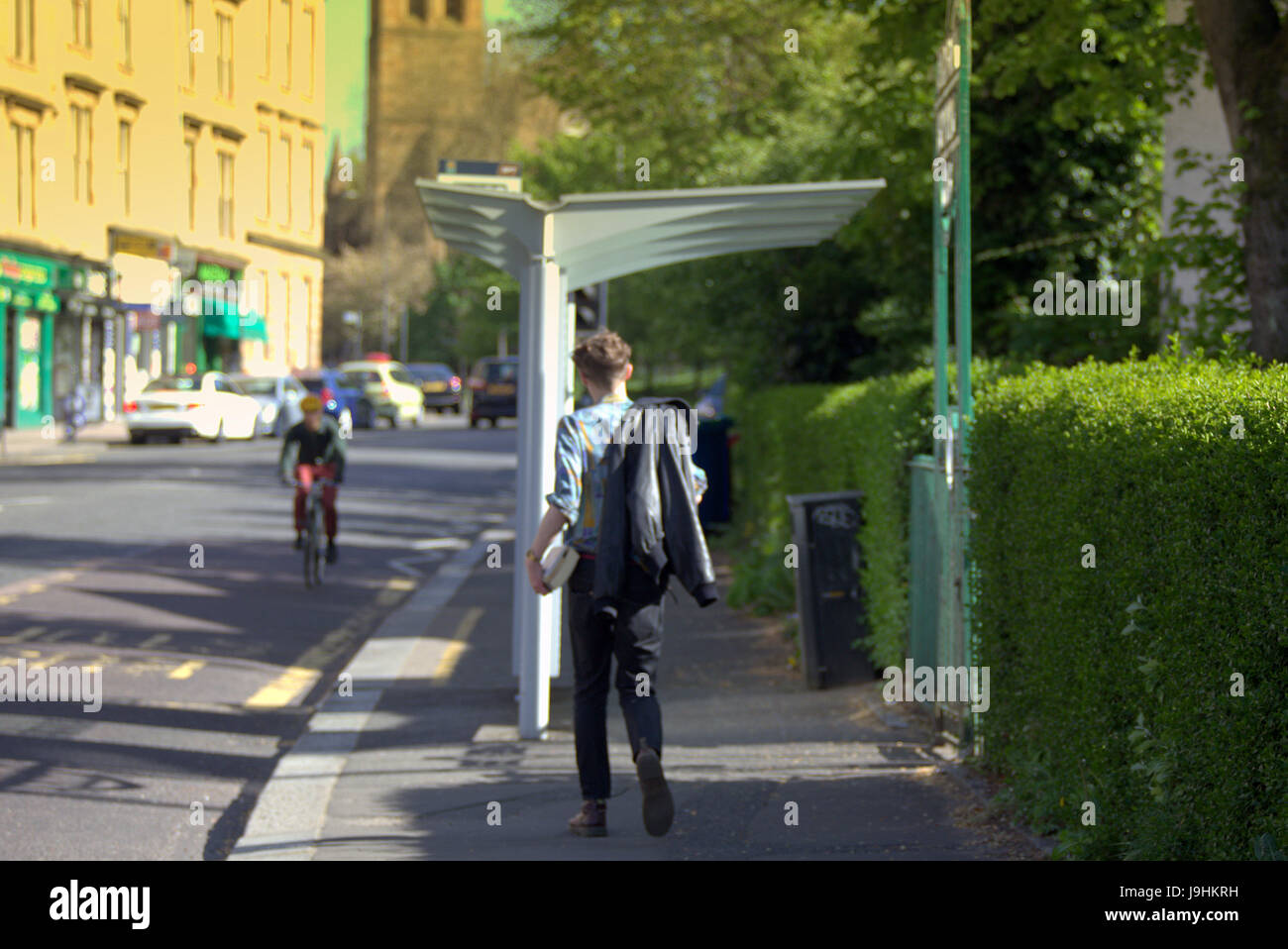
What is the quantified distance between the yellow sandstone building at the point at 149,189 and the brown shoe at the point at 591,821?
3201cm

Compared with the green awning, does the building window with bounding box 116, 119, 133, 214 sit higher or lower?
higher

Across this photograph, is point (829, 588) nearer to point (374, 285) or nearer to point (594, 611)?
point (594, 611)

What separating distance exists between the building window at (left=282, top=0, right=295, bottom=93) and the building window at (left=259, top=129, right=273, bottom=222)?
5.54 ft

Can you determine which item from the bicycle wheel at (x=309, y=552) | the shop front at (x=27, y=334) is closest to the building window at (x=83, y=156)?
the shop front at (x=27, y=334)

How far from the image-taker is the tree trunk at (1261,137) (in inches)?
356

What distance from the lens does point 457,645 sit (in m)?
11.5

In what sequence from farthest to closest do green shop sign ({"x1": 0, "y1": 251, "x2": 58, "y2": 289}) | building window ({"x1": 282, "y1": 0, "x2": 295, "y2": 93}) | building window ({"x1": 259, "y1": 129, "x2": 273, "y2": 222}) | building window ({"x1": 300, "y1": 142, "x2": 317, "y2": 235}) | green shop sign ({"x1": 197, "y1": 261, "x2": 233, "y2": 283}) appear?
building window ({"x1": 300, "y1": 142, "x2": 317, "y2": 235}) < building window ({"x1": 259, "y1": 129, "x2": 273, "y2": 222}) < green shop sign ({"x1": 197, "y1": 261, "x2": 233, "y2": 283}) < building window ({"x1": 282, "y1": 0, "x2": 295, "y2": 93}) < green shop sign ({"x1": 0, "y1": 251, "x2": 58, "y2": 289})

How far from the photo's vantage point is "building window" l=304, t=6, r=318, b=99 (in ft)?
169

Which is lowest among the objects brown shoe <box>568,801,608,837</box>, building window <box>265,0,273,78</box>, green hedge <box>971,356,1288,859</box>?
brown shoe <box>568,801,608,837</box>

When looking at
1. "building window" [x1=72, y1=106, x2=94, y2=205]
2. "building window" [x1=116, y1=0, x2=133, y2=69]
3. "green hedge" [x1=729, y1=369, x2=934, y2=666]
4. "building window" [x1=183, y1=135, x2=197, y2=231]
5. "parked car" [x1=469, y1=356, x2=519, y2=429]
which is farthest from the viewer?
"parked car" [x1=469, y1=356, x2=519, y2=429]

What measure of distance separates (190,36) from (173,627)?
37783 mm

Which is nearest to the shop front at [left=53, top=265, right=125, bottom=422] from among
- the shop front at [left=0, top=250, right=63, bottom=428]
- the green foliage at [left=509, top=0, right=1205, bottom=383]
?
the shop front at [left=0, top=250, right=63, bottom=428]

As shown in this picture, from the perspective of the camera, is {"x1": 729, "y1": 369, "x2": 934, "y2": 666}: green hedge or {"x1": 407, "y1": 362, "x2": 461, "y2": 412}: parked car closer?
{"x1": 729, "y1": 369, "x2": 934, "y2": 666}: green hedge

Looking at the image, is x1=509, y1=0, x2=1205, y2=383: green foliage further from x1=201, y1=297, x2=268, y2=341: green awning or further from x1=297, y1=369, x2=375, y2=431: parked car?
x1=201, y1=297, x2=268, y2=341: green awning
